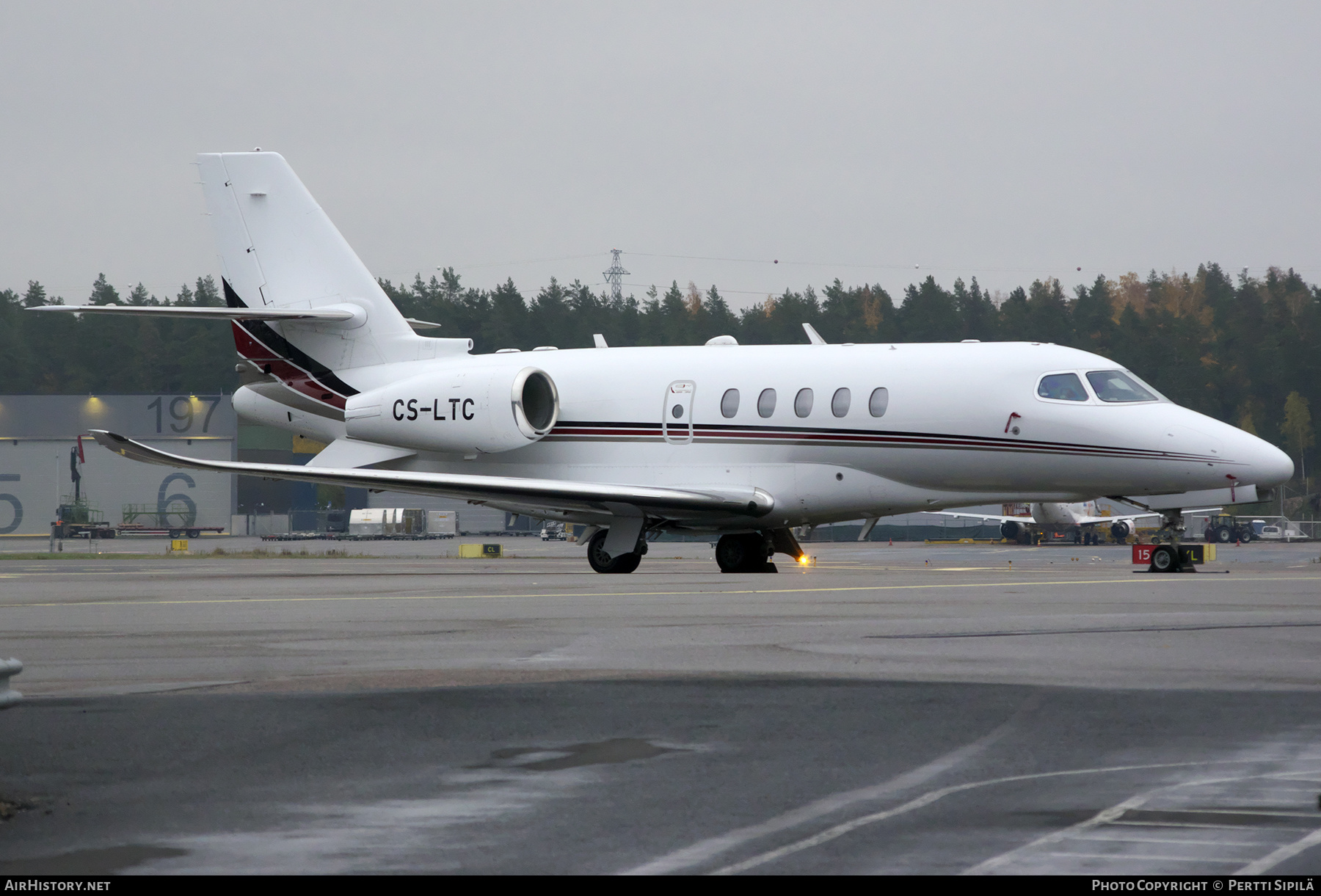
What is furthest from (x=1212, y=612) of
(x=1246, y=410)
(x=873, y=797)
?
(x=1246, y=410)

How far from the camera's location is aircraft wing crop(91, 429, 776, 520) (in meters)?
21.2

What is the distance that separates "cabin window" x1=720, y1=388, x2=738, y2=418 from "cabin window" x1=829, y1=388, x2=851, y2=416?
1.59 metres

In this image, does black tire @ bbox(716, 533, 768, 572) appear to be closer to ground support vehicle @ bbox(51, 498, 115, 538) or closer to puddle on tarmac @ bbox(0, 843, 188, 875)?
puddle on tarmac @ bbox(0, 843, 188, 875)

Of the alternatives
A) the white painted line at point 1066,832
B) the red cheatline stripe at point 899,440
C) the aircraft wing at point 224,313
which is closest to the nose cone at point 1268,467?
the red cheatline stripe at point 899,440

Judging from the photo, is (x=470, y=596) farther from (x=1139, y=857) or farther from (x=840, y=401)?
(x=1139, y=857)

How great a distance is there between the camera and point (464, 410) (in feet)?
79.9

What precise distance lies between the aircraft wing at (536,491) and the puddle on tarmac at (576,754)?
14774 mm

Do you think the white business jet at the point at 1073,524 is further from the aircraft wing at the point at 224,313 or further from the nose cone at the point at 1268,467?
the nose cone at the point at 1268,467

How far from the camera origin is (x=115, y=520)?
276 feet

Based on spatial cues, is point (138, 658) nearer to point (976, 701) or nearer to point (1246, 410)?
point (976, 701)

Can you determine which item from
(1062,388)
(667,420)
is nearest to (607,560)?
(667,420)

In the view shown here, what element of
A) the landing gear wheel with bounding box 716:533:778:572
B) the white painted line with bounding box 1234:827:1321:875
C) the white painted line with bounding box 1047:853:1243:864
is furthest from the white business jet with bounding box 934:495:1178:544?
the white painted line with bounding box 1047:853:1243:864

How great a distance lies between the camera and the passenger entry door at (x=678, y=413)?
23.0 m

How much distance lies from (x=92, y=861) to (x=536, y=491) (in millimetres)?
16929
